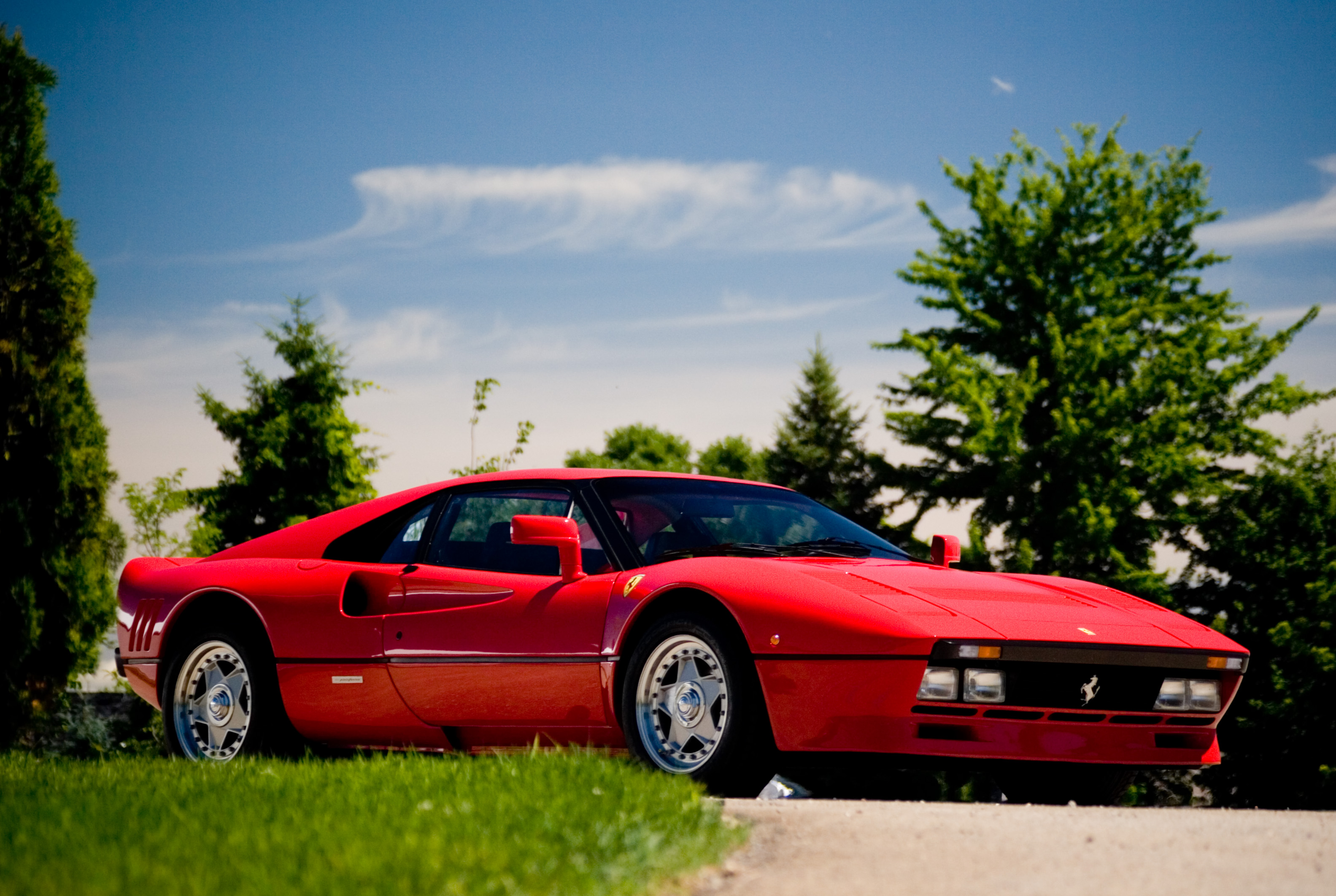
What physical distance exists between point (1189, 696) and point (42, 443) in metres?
19.8

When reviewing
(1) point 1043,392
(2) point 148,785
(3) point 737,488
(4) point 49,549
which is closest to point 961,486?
(1) point 1043,392

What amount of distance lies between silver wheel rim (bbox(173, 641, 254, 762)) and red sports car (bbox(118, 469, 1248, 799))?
11 mm

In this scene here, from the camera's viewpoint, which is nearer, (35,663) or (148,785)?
(148,785)

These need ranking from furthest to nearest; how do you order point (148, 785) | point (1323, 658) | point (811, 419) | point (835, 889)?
point (811, 419) < point (1323, 658) < point (148, 785) < point (835, 889)

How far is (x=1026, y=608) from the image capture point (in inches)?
209

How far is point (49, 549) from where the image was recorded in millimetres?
20688

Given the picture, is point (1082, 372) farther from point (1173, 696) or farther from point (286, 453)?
point (1173, 696)

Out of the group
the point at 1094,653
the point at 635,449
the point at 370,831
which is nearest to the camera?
the point at 370,831

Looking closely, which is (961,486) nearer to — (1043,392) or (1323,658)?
(1043,392)

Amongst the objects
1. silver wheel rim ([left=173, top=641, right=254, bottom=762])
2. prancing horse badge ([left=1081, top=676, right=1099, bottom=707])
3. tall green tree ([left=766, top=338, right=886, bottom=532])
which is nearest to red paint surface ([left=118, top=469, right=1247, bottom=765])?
prancing horse badge ([left=1081, top=676, right=1099, bottom=707])

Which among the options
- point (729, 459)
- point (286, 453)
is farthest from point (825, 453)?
point (286, 453)

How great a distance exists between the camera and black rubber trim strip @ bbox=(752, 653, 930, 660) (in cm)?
480

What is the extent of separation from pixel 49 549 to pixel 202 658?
15499 millimetres

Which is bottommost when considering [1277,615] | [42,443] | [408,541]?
[1277,615]
